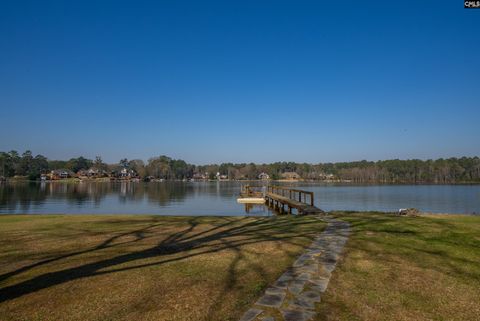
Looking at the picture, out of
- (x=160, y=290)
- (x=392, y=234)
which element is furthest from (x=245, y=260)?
(x=392, y=234)

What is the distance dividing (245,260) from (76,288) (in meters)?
2.95

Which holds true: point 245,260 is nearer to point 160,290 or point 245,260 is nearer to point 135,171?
point 160,290

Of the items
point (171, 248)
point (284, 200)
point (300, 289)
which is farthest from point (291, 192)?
point (300, 289)

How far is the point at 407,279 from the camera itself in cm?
489

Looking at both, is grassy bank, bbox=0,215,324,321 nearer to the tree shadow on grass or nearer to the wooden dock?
the tree shadow on grass

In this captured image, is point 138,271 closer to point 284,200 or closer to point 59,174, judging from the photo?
point 284,200

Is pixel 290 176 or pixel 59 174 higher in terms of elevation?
pixel 59 174

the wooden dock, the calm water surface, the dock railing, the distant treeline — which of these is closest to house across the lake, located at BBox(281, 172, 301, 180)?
the distant treeline

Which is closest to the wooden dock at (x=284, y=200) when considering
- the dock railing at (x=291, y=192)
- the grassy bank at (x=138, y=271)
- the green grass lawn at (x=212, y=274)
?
the dock railing at (x=291, y=192)

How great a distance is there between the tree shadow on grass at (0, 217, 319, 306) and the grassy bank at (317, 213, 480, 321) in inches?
58.6

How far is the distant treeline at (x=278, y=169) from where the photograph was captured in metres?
118

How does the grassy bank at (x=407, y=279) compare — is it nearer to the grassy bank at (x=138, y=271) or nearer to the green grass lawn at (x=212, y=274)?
the green grass lawn at (x=212, y=274)

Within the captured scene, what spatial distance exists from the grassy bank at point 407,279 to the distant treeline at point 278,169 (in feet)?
433

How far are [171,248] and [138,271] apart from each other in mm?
1821
